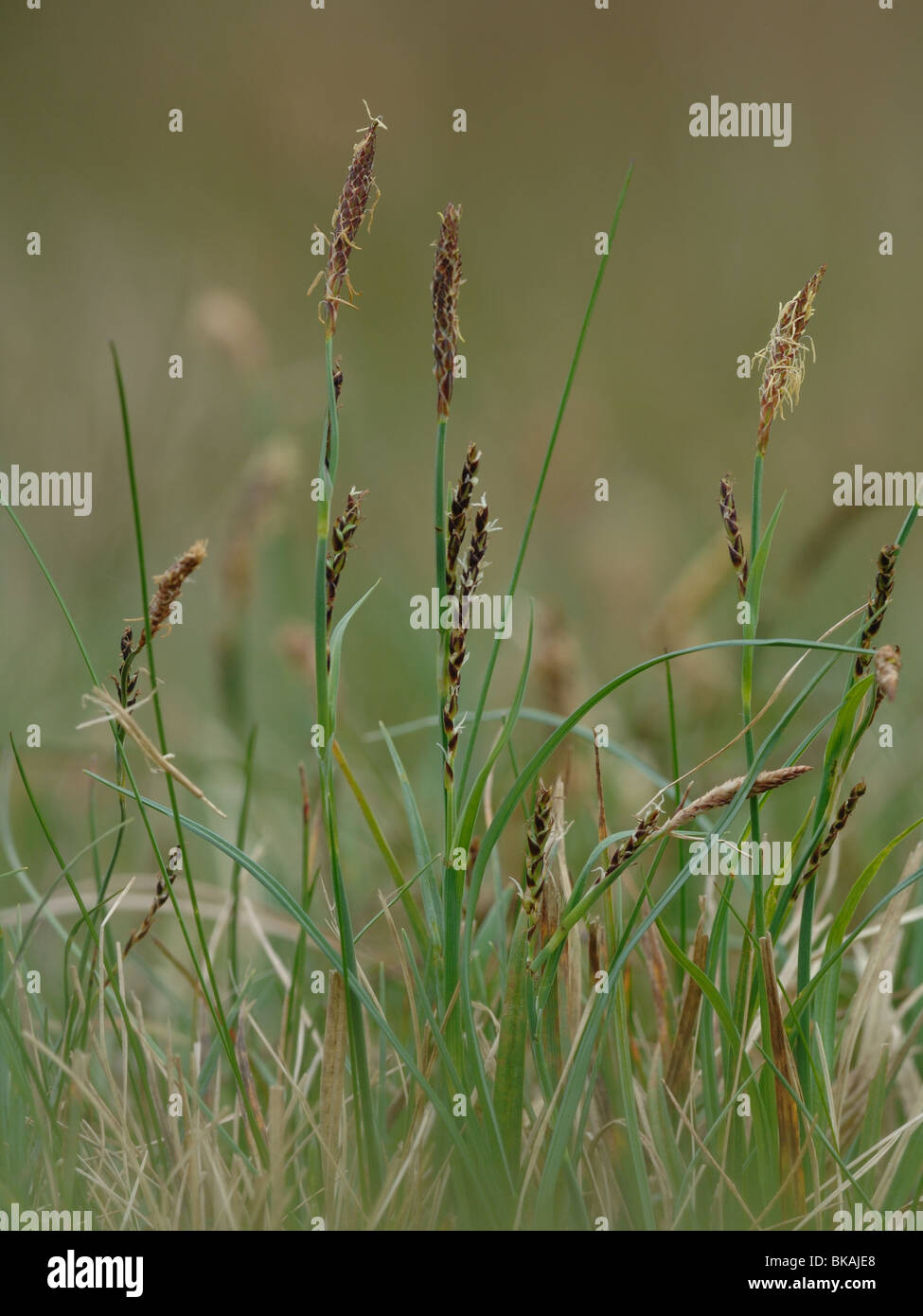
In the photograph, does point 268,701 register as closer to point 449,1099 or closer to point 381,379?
point 381,379

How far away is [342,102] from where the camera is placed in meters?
1.81

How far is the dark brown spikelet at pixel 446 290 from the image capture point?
621mm

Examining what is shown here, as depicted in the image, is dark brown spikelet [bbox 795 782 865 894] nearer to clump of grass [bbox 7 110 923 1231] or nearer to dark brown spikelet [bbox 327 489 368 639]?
clump of grass [bbox 7 110 923 1231]

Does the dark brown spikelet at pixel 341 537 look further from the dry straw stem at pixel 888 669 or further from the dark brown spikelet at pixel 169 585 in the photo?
the dry straw stem at pixel 888 669

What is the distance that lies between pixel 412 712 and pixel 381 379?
0.88 meters

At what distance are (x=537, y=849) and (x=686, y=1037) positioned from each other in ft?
0.80

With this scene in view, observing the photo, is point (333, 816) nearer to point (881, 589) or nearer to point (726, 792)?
point (726, 792)

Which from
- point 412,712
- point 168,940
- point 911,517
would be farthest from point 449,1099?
point 412,712

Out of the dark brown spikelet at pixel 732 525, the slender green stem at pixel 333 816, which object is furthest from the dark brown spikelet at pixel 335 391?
the dark brown spikelet at pixel 732 525

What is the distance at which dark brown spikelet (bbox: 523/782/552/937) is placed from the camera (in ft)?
2.09

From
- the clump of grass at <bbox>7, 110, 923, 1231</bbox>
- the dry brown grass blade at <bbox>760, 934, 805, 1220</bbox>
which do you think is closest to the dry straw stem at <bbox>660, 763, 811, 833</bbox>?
the clump of grass at <bbox>7, 110, 923, 1231</bbox>

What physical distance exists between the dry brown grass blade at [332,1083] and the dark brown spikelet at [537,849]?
0.15m

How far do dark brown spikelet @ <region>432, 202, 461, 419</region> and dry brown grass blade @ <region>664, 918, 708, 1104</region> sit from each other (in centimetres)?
44
